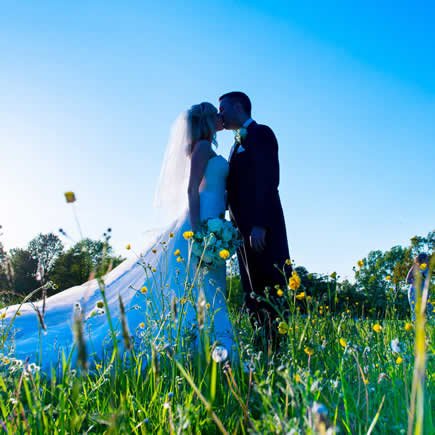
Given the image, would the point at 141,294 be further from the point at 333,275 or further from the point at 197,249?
the point at 333,275

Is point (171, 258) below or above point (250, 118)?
below

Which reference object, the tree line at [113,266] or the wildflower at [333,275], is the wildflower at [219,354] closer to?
the tree line at [113,266]

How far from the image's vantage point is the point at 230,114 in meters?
5.31

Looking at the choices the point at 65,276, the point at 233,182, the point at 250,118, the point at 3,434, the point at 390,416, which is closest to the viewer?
the point at 3,434

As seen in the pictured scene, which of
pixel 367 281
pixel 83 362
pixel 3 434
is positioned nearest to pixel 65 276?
pixel 367 281

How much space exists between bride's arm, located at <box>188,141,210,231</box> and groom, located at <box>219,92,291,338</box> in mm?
396

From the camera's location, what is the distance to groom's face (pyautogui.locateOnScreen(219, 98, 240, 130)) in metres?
5.30

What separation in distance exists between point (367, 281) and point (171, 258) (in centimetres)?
193

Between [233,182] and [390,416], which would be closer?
[390,416]

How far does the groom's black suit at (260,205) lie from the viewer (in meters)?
4.68

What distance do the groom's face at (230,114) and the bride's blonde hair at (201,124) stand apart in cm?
42

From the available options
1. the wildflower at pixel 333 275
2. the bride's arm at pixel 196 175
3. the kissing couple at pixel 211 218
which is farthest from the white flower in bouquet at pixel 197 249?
the wildflower at pixel 333 275

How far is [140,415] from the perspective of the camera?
1.90 metres

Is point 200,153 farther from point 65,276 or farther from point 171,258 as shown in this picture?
point 65,276
